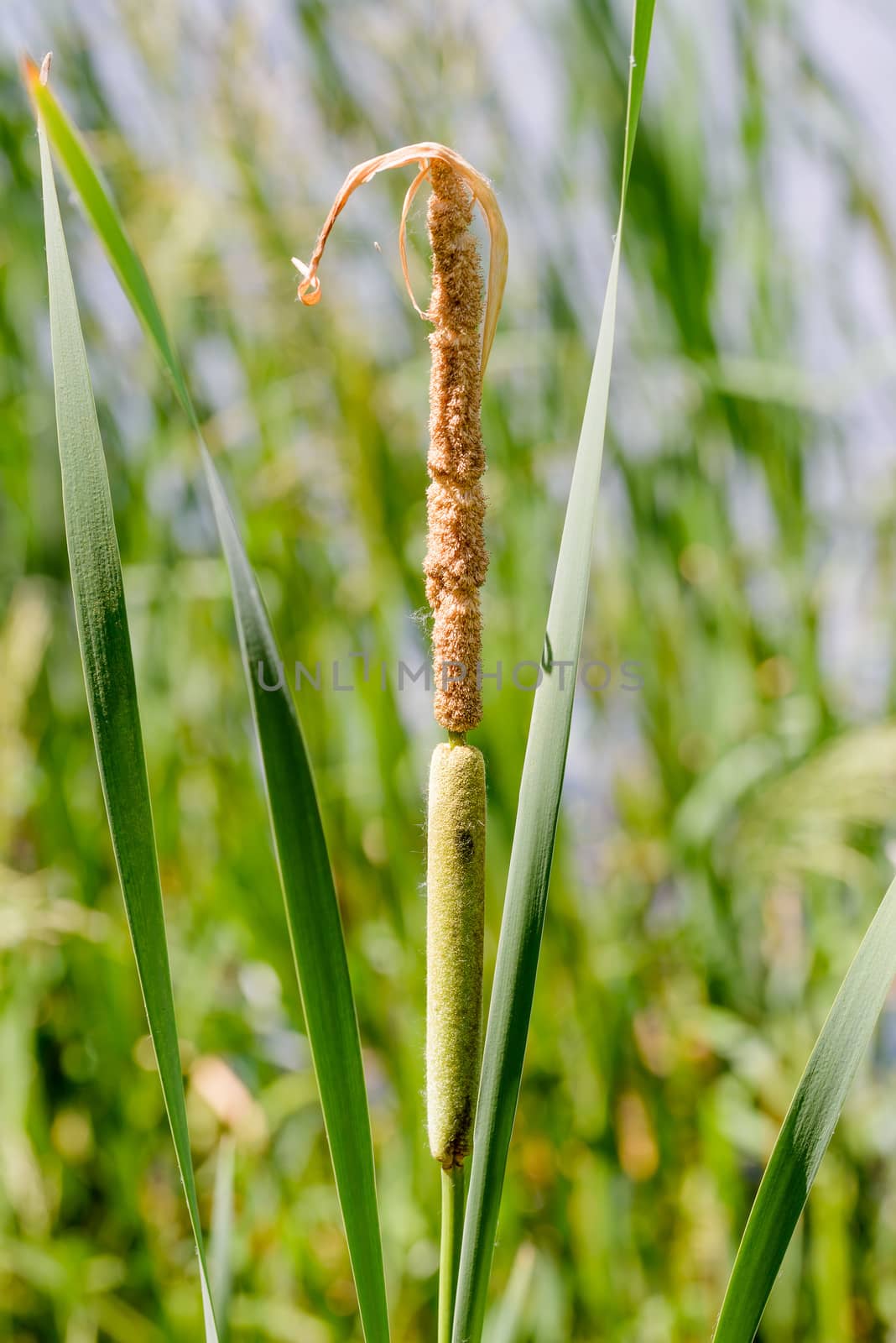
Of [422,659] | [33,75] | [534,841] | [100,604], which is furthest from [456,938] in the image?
[422,659]

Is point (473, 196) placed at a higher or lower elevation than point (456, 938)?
higher

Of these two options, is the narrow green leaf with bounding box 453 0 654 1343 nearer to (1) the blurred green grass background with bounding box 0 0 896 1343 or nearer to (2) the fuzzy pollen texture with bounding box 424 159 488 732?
(2) the fuzzy pollen texture with bounding box 424 159 488 732

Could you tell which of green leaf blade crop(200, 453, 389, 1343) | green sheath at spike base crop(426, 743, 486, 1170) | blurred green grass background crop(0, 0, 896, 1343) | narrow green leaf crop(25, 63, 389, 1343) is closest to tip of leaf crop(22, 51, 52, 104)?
narrow green leaf crop(25, 63, 389, 1343)

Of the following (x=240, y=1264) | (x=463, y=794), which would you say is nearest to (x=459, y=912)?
(x=463, y=794)

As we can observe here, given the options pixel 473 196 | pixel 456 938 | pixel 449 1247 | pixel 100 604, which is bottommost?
pixel 449 1247

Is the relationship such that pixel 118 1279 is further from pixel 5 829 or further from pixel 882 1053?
pixel 882 1053

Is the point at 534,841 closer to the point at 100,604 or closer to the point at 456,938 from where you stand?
the point at 456,938

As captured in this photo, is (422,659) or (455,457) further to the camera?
(422,659)
